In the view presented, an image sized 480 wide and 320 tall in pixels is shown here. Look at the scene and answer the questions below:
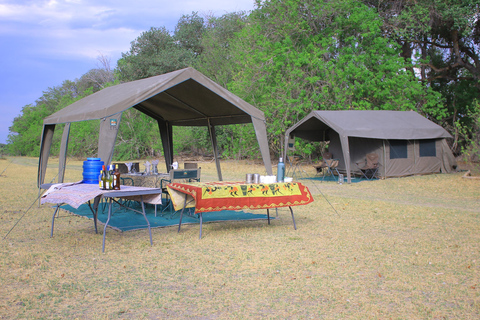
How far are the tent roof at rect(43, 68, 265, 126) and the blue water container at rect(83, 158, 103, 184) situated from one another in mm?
Result: 736

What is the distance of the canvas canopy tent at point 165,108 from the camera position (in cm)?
532

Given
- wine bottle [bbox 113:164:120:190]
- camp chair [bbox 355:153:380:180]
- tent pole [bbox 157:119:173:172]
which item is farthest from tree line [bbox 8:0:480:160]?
wine bottle [bbox 113:164:120:190]

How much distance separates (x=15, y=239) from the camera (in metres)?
4.70

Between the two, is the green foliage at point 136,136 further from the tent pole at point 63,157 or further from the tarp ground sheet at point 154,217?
the tarp ground sheet at point 154,217

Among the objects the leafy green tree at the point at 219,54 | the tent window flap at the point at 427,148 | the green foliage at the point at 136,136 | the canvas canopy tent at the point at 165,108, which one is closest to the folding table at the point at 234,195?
the canvas canopy tent at the point at 165,108

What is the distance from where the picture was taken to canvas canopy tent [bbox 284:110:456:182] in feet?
36.8

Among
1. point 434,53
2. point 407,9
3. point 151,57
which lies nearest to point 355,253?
point 407,9

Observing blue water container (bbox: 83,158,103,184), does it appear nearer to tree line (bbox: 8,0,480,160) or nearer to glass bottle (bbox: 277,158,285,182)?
glass bottle (bbox: 277,158,285,182)

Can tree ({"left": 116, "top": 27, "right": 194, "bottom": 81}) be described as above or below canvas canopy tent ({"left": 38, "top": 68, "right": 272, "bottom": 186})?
above

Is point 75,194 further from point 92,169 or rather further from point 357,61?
point 357,61

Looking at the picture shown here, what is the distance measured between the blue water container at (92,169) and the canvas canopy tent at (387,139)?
24.0 feet

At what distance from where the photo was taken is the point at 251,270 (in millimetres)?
3627

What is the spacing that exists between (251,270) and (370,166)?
8.71 meters

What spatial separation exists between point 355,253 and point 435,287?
1032 mm
